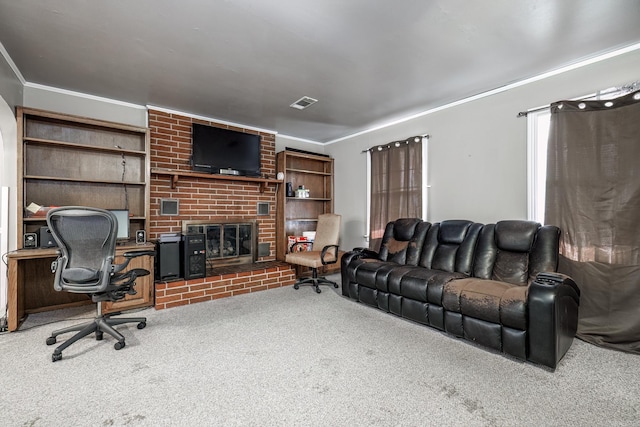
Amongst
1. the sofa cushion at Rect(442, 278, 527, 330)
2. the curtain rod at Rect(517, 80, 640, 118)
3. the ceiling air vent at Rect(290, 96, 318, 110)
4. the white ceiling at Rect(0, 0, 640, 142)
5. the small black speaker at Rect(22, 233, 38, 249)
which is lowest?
the sofa cushion at Rect(442, 278, 527, 330)

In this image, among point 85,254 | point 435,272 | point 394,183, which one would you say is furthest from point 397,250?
point 85,254

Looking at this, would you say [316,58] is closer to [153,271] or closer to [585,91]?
[585,91]

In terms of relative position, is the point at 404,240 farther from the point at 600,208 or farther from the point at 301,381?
the point at 301,381

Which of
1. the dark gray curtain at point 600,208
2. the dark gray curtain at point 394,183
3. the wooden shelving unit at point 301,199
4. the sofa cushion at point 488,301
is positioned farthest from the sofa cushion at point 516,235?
the wooden shelving unit at point 301,199

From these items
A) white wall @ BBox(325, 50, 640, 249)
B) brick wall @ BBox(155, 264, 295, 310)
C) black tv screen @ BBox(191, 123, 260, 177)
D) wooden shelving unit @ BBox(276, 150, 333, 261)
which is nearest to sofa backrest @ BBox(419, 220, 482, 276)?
white wall @ BBox(325, 50, 640, 249)

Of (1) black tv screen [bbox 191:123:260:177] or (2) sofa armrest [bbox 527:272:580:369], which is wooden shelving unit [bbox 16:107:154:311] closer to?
(1) black tv screen [bbox 191:123:260:177]

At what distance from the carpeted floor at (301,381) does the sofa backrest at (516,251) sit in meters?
0.70

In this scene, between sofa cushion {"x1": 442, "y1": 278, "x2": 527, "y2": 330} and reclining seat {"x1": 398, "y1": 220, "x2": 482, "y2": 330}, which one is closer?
sofa cushion {"x1": 442, "y1": 278, "x2": 527, "y2": 330}

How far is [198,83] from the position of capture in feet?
10.2

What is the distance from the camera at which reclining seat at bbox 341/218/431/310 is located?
326cm

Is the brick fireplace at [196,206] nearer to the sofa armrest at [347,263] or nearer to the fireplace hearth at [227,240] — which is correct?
the fireplace hearth at [227,240]

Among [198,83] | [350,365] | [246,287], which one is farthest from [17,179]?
[350,365]

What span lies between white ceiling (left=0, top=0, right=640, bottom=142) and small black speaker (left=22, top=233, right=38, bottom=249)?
163cm

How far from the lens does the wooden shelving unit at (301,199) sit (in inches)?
191
